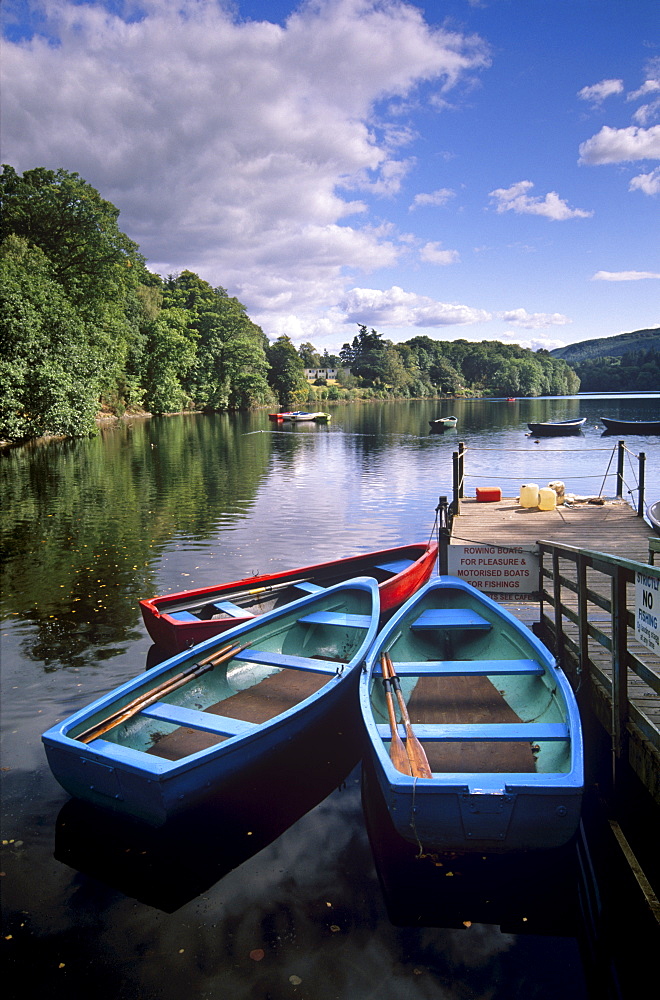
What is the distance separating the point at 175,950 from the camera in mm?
4375

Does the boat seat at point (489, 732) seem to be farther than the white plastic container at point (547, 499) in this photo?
No

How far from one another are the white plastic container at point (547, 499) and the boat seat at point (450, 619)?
8223 millimetres

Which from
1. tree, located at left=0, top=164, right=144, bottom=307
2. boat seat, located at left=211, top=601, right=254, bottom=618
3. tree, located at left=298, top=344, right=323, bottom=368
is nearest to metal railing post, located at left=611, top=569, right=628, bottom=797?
boat seat, located at left=211, top=601, right=254, bottom=618

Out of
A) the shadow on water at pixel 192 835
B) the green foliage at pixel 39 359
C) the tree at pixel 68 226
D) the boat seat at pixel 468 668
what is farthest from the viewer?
the tree at pixel 68 226

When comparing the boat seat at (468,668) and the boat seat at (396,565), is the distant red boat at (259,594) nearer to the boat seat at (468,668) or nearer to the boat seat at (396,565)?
the boat seat at (396,565)

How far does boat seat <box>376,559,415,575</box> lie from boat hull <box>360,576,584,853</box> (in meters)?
3.16

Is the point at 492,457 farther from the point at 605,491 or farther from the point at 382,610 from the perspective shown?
the point at 382,610

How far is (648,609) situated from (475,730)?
6.47 feet

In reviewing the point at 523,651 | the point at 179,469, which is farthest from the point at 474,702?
the point at 179,469

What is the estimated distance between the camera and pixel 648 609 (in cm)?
459

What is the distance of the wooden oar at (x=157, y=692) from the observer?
5703 millimetres

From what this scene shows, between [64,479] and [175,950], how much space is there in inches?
1007

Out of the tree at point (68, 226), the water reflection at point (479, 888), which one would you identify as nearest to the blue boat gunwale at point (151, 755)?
the water reflection at point (479, 888)

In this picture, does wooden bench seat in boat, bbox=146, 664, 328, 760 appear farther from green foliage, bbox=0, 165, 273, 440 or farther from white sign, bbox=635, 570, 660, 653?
green foliage, bbox=0, 165, 273, 440
